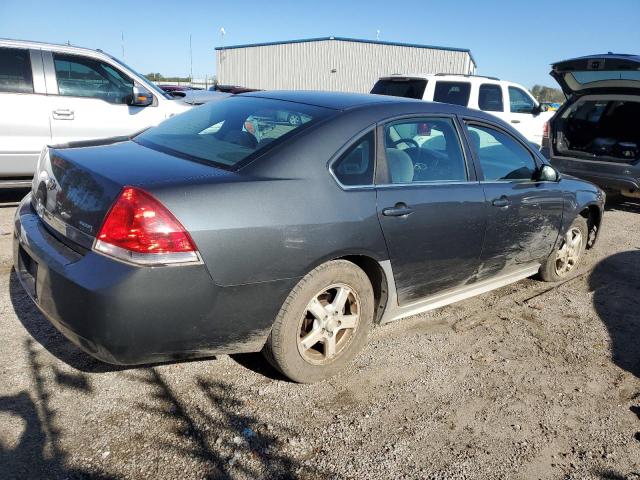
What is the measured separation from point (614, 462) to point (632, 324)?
1885mm

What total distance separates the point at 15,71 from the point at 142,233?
4.57m

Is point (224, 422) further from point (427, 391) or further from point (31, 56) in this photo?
point (31, 56)

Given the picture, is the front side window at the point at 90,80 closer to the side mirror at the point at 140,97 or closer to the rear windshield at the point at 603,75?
the side mirror at the point at 140,97

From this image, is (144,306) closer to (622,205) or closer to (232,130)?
(232,130)

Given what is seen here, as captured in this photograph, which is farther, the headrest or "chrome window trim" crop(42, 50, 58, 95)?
"chrome window trim" crop(42, 50, 58, 95)

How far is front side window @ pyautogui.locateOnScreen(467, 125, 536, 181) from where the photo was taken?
367 cm

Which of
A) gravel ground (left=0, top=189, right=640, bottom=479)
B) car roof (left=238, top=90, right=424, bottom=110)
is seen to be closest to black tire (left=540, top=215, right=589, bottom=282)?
gravel ground (left=0, top=189, right=640, bottom=479)

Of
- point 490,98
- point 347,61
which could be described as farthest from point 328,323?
point 347,61

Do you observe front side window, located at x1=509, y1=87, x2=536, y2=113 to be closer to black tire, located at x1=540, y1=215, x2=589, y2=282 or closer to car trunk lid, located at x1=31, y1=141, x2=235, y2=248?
black tire, located at x1=540, y1=215, x2=589, y2=282

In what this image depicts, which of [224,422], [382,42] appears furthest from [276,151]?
[382,42]

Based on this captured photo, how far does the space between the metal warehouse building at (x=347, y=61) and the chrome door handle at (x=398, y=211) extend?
29900mm

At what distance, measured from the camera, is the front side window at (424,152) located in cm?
312

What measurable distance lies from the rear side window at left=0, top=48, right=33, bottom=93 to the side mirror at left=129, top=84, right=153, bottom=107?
1.08 meters

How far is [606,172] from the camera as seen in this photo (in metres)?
7.64
